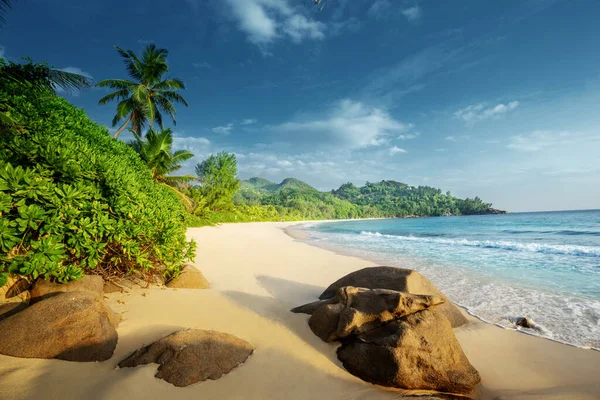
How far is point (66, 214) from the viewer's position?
3.17 metres

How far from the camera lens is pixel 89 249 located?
133 inches

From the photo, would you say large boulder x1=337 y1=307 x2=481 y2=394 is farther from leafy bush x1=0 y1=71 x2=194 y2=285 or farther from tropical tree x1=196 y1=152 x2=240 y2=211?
tropical tree x1=196 y1=152 x2=240 y2=211

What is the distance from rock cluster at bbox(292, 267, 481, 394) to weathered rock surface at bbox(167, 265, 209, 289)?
2.86 m

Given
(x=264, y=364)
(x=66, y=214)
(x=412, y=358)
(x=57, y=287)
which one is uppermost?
(x=66, y=214)

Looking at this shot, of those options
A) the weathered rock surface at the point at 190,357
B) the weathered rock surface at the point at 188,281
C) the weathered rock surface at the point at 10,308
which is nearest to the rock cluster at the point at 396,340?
the weathered rock surface at the point at 190,357

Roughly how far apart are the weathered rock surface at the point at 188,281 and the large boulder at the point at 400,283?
266cm

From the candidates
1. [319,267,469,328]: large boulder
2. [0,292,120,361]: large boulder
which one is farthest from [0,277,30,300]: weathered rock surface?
[319,267,469,328]: large boulder

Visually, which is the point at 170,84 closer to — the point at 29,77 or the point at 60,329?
the point at 29,77

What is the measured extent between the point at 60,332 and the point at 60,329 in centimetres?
3

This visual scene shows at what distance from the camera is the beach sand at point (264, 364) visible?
2.14 m

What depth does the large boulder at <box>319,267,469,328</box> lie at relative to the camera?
4.16m

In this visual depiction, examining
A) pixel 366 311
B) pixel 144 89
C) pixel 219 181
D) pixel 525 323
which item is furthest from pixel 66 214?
pixel 219 181

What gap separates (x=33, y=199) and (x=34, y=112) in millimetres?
2990

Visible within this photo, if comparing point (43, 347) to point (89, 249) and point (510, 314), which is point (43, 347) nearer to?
point (89, 249)
